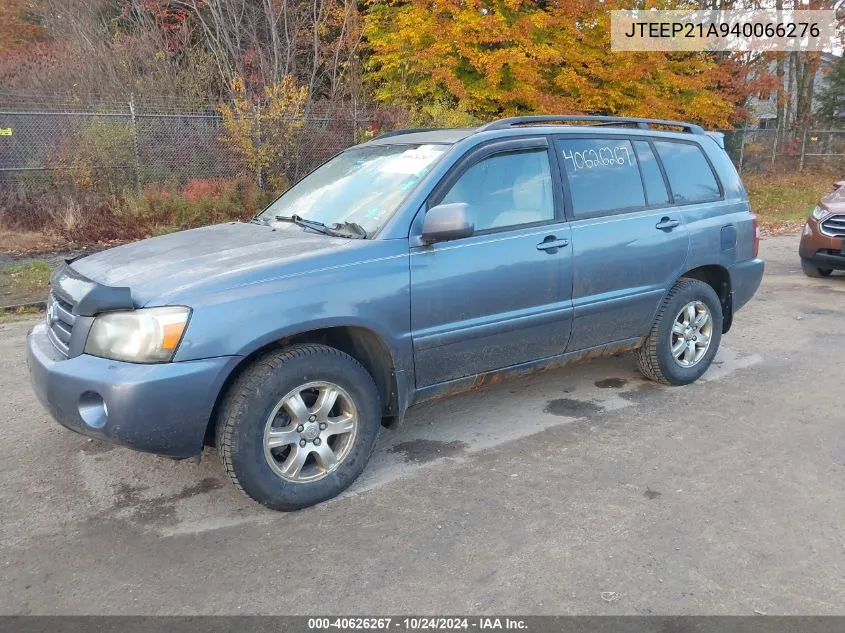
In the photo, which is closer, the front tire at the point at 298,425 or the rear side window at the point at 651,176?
the front tire at the point at 298,425

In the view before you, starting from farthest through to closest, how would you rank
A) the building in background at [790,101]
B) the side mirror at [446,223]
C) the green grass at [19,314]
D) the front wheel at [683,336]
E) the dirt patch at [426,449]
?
1. the building in background at [790,101]
2. the green grass at [19,314]
3. the front wheel at [683,336]
4. the dirt patch at [426,449]
5. the side mirror at [446,223]

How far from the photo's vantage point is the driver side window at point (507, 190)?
3.90 m

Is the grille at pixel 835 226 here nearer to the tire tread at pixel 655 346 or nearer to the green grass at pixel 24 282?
the tire tread at pixel 655 346

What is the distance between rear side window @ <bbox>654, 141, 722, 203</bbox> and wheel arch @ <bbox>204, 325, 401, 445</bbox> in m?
2.65

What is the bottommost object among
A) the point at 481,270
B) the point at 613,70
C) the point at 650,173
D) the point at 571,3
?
the point at 481,270

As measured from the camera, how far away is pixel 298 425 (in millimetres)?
3285

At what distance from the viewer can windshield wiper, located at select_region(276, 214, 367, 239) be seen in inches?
144

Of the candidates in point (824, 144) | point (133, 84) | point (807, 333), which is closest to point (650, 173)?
point (807, 333)

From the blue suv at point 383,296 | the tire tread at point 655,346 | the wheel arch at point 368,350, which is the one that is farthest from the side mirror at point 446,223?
the tire tread at point 655,346

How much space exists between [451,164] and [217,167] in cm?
1027

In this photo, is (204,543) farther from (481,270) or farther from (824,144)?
(824,144)

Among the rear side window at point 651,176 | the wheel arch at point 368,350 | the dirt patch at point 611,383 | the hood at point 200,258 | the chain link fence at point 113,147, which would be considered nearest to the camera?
the hood at point 200,258

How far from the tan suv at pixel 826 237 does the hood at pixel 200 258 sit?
7532 millimetres

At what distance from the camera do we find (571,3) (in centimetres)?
1489
